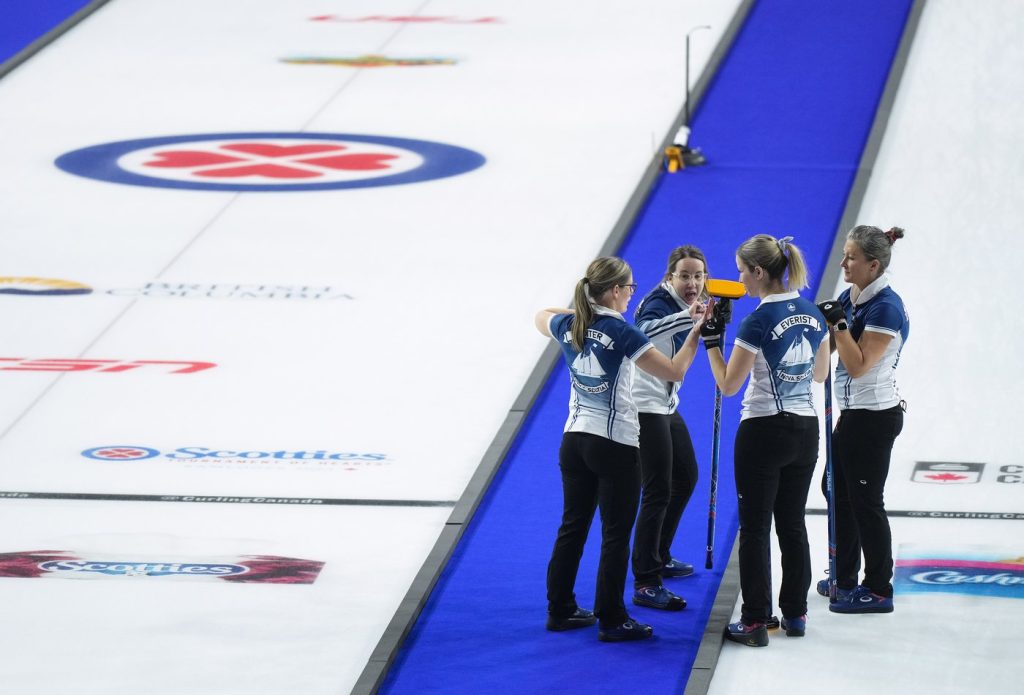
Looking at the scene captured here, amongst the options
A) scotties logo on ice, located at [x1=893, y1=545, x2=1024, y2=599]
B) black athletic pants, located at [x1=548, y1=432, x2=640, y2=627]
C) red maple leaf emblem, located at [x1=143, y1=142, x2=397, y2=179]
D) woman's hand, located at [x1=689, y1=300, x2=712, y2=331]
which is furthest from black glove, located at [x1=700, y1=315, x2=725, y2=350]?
red maple leaf emblem, located at [x1=143, y1=142, x2=397, y2=179]

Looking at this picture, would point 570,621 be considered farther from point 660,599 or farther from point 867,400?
point 867,400

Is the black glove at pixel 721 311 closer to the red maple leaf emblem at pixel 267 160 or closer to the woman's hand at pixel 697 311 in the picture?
the woman's hand at pixel 697 311

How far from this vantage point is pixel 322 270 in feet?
33.2

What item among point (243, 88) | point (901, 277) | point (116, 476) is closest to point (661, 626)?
point (116, 476)

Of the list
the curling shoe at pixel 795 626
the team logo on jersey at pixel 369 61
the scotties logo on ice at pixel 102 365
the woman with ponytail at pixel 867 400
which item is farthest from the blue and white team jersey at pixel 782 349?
the team logo on jersey at pixel 369 61

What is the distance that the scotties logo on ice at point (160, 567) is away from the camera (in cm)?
631

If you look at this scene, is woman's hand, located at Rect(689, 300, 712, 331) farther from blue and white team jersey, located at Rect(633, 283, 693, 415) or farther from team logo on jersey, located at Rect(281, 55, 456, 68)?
team logo on jersey, located at Rect(281, 55, 456, 68)

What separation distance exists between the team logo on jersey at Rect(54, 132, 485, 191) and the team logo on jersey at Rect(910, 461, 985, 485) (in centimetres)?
529

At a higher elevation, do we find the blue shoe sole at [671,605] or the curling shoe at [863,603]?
the curling shoe at [863,603]

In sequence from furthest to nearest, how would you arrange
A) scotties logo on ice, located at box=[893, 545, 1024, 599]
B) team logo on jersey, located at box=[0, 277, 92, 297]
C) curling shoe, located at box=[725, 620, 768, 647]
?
team logo on jersey, located at box=[0, 277, 92, 297]
scotties logo on ice, located at box=[893, 545, 1024, 599]
curling shoe, located at box=[725, 620, 768, 647]

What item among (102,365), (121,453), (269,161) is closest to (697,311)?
(121,453)

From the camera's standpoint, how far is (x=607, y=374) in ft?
18.1

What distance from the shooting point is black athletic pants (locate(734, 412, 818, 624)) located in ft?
17.8

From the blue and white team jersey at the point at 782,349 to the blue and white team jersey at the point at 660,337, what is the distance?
447mm
